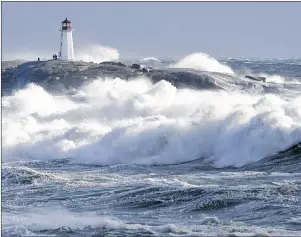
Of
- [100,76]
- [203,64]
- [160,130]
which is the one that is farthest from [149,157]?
[203,64]

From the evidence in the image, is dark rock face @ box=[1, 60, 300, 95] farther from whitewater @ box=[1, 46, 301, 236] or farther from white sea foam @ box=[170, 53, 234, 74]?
white sea foam @ box=[170, 53, 234, 74]

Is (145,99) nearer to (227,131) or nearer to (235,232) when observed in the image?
(227,131)

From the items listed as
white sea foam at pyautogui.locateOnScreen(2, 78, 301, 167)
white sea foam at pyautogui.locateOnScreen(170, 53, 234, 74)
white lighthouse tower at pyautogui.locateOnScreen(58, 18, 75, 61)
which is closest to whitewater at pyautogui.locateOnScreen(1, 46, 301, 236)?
white sea foam at pyautogui.locateOnScreen(2, 78, 301, 167)

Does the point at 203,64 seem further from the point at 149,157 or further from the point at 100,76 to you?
the point at 149,157

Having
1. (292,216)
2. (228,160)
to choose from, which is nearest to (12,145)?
(228,160)

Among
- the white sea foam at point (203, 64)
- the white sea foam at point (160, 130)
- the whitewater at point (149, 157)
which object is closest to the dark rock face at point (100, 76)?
the whitewater at point (149, 157)

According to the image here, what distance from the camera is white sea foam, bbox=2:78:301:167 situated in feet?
87.3

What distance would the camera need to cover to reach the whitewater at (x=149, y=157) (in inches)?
643

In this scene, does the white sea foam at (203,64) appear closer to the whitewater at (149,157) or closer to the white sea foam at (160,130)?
the whitewater at (149,157)

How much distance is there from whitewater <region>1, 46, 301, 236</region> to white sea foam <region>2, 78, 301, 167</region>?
58 millimetres

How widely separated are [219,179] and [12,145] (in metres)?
13.8

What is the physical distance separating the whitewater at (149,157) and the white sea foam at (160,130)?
0.19 ft

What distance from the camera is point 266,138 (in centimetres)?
2633

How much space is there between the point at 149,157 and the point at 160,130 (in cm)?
256
